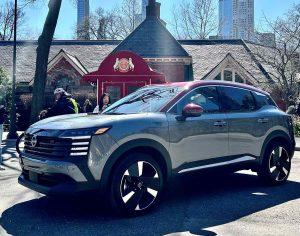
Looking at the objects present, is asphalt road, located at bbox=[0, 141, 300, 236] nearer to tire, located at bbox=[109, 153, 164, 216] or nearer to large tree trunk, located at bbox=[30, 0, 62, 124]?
tire, located at bbox=[109, 153, 164, 216]

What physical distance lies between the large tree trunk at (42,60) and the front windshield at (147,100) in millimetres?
9946

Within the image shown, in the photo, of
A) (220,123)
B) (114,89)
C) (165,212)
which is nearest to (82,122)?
(165,212)

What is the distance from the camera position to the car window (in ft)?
18.1

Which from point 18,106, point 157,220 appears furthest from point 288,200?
point 18,106

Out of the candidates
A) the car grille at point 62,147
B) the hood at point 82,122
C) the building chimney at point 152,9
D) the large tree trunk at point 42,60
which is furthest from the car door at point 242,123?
the building chimney at point 152,9

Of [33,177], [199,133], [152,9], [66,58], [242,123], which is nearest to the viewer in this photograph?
[33,177]

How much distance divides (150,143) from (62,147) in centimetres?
108

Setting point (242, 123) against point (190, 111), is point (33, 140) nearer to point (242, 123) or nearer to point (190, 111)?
point (190, 111)

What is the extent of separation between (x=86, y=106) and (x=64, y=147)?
8.64m

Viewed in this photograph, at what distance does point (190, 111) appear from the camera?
5.25m

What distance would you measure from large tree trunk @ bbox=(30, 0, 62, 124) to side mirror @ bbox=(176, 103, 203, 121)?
10920mm

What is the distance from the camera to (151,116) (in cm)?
514

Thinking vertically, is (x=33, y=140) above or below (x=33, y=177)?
above

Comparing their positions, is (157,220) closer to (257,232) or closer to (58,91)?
(257,232)
